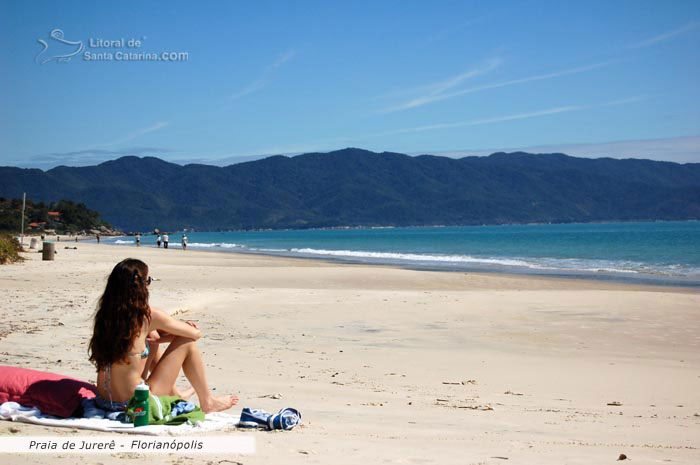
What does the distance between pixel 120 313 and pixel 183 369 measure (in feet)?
2.44

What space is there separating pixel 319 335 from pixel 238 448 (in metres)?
6.50

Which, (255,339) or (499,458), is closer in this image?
(499,458)

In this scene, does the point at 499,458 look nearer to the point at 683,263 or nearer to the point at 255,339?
the point at 255,339

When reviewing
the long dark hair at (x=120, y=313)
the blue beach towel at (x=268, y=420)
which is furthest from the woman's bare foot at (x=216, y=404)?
the long dark hair at (x=120, y=313)

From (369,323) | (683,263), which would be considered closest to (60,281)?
(369,323)

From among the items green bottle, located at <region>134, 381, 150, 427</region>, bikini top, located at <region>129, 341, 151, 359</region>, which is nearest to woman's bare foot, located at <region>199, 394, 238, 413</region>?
bikini top, located at <region>129, 341, 151, 359</region>

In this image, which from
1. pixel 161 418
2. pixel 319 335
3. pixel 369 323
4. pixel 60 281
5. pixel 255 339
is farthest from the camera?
pixel 60 281

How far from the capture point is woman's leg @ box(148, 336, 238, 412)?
18.1ft

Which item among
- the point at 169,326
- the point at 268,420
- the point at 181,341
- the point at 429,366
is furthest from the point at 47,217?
the point at 268,420

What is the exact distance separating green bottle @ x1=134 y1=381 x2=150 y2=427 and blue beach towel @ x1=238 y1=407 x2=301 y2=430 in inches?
26.3

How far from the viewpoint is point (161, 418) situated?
16.9ft
